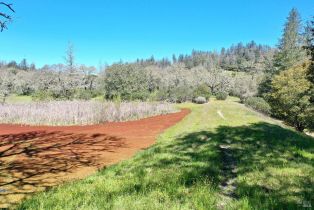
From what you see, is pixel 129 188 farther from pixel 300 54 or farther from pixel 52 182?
pixel 300 54

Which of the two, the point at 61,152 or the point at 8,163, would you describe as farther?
the point at 61,152

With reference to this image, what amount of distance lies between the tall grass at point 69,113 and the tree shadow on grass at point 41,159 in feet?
24.3

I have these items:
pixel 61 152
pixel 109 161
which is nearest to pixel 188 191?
pixel 109 161

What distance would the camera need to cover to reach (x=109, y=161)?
948 centimetres

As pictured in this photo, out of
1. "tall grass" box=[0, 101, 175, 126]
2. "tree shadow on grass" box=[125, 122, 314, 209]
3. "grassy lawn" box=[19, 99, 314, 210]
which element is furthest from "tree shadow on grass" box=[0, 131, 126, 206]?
"tall grass" box=[0, 101, 175, 126]

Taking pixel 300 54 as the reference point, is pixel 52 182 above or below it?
below

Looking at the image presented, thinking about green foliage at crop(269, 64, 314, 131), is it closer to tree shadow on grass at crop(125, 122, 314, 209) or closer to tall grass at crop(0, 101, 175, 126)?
tall grass at crop(0, 101, 175, 126)

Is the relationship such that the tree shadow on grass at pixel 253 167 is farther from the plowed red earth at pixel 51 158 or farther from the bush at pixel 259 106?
the bush at pixel 259 106

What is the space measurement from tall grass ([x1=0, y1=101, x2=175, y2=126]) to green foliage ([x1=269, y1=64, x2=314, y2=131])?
52.1 feet

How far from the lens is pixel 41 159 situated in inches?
384

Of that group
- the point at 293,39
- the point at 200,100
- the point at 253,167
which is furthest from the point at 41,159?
the point at 293,39

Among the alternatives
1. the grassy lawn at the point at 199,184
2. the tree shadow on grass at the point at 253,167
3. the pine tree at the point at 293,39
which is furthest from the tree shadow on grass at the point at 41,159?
the pine tree at the point at 293,39

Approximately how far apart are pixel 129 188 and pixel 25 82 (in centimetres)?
9622

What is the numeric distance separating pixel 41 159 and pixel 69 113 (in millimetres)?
13790
